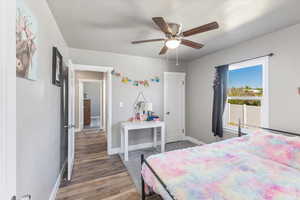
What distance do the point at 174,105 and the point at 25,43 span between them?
11.8ft

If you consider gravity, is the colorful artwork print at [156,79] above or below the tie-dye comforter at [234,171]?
above

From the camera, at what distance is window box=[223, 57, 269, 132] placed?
2.52 metres

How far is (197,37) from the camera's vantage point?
2.58 meters

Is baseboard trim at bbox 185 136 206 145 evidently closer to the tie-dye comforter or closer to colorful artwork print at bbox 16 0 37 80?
the tie-dye comforter

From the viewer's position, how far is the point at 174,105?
419 centimetres

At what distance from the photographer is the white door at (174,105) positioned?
13.4 feet

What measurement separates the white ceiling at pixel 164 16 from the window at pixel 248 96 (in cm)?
60

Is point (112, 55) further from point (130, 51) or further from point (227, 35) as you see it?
point (227, 35)

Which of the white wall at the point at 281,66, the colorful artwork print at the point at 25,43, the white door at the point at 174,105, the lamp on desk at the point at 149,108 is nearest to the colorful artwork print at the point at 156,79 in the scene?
the white door at the point at 174,105

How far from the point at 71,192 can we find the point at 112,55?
2.85 meters
